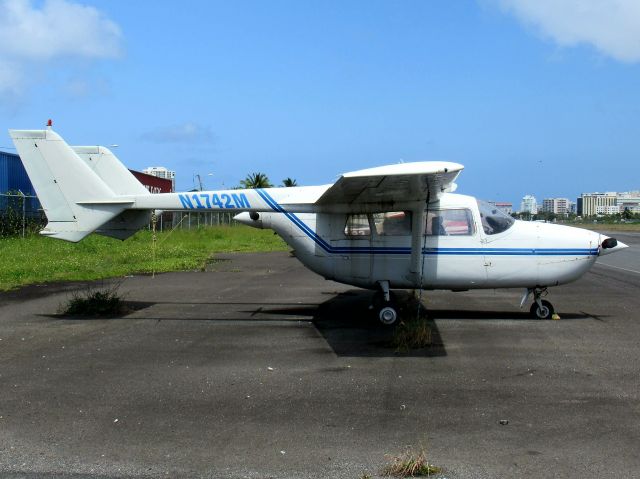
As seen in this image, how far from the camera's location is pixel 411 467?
4.45 metres

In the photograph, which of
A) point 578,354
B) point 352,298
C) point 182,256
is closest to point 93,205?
point 352,298

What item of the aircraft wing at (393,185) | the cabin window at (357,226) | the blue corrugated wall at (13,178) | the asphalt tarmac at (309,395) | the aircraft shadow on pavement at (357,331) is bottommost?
the aircraft shadow on pavement at (357,331)

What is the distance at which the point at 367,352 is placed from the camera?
340 inches

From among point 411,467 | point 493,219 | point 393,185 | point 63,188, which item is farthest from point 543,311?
point 63,188

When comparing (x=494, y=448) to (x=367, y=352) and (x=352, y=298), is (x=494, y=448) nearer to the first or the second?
(x=367, y=352)

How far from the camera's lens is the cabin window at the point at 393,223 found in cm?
1120

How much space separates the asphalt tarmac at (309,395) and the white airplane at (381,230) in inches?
31.8

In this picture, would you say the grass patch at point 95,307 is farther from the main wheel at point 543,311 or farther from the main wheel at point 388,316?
the main wheel at point 543,311

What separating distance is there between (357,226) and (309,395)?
5.22 metres

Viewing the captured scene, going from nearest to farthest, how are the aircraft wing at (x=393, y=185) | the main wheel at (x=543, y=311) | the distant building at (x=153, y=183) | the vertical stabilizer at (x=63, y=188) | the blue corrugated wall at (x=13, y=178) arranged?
the aircraft wing at (x=393, y=185) → the main wheel at (x=543, y=311) → the vertical stabilizer at (x=63, y=188) → the blue corrugated wall at (x=13, y=178) → the distant building at (x=153, y=183)

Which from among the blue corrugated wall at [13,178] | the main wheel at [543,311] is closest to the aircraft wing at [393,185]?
the main wheel at [543,311]

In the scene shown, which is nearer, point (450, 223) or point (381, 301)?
point (450, 223)

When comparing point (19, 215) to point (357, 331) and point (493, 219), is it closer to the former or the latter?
point (357, 331)

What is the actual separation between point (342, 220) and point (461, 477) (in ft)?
23.8
